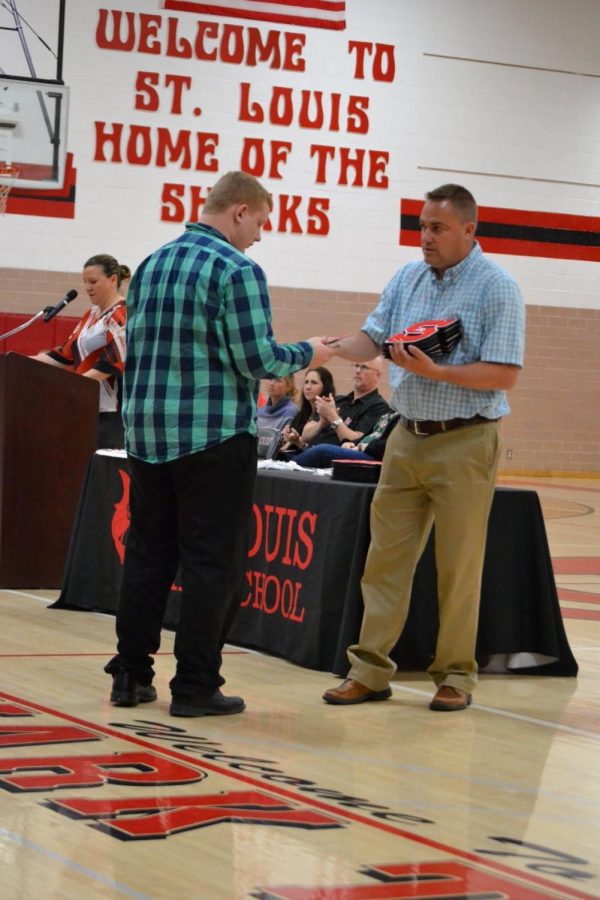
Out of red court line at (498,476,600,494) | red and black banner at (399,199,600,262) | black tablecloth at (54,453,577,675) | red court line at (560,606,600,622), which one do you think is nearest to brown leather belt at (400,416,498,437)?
black tablecloth at (54,453,577,675)

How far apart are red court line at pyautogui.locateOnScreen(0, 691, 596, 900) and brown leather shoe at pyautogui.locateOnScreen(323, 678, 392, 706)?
2.86 feet

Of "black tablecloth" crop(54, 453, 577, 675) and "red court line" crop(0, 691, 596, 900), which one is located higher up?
"black tablecloth" crop(54, 453, 577, 675)

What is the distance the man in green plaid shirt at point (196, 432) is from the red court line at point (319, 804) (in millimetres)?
303

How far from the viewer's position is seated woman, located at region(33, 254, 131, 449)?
6898mm

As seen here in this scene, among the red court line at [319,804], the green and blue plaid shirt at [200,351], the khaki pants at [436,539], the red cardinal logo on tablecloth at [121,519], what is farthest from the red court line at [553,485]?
the red court line at [319,804]

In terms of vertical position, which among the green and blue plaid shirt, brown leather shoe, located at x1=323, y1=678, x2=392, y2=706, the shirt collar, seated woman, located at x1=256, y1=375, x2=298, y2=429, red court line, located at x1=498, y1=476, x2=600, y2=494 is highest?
the shirt collar

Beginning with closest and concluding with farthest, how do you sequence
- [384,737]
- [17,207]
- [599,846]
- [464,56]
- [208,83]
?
[599,846] → [384,737] → [17,207] → [208,83] → [464,56]

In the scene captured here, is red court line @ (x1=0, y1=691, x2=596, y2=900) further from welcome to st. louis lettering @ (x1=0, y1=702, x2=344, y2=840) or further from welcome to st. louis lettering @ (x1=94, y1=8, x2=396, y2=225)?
welcome to st. louis lettering @ (x1=94, y1=8, x2=396, y2=225)

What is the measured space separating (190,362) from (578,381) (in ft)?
40.6

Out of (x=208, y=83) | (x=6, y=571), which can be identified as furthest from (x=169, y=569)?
(x=208, y=83)

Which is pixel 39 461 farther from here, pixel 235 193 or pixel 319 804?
pixel 319 804

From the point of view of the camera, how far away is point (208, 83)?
14234mm

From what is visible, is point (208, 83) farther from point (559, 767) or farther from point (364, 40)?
point (559, 767)

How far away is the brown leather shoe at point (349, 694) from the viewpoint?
14.4 ft
